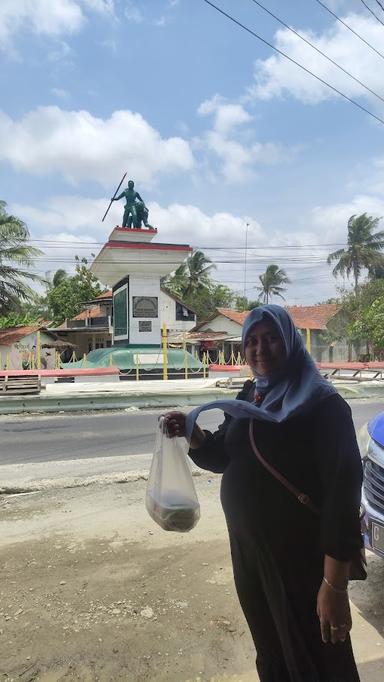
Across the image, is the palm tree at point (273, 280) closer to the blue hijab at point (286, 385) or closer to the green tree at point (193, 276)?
the green tree at point (193, 276)

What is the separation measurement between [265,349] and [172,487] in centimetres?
71

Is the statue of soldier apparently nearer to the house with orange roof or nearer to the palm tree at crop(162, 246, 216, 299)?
the house with orange roof

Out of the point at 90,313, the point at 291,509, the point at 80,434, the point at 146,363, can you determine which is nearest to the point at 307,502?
the point at 291,509

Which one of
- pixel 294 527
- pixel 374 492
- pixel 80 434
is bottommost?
pixel 80 434

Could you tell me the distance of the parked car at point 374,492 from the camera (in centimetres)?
293

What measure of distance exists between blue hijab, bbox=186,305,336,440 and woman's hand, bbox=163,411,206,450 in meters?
0.20

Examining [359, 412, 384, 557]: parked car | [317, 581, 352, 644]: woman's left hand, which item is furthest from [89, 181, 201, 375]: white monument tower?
[317, 581, 352, 644]: woman's left hand

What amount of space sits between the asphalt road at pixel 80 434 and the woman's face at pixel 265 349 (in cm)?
583

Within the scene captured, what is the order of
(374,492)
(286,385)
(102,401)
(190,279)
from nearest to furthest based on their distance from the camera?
(286,385) → (374,492) → (102,401) → (190,279)

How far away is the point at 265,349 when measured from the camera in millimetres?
1858

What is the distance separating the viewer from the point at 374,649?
2615 mm

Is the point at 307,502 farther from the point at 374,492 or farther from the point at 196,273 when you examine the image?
the point at 196,273

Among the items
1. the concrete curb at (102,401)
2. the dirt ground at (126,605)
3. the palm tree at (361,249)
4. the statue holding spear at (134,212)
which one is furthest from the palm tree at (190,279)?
the dirt ground at (126,605)

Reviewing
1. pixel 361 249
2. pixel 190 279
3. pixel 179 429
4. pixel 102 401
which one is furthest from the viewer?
pixel 190 279
